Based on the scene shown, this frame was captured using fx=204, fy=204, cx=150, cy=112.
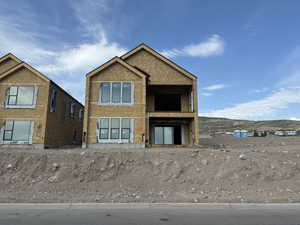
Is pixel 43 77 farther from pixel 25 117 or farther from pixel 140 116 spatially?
pixel 140 116

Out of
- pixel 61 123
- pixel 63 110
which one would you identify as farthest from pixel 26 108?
pixel 63 110

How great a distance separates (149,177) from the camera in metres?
10.4

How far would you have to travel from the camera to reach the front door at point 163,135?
20.0m

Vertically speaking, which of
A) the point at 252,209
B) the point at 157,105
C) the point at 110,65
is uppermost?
the point at 110,65

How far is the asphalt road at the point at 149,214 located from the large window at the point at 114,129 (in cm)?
959

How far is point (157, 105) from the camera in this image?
21922 millimetres

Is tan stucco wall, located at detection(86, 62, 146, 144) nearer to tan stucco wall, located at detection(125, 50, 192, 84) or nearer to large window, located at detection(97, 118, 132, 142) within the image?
large window, located at detection(97, 118, 132, 142)

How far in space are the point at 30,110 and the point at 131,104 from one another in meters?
8.18

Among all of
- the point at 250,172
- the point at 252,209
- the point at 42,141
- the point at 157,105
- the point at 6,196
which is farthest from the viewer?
the point at 157,105

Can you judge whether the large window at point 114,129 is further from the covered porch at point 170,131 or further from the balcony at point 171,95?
the balcony at point 171,95

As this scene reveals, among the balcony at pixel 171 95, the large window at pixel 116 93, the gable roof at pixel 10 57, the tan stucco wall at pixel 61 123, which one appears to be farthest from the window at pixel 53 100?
the balcony at pixel 171 95

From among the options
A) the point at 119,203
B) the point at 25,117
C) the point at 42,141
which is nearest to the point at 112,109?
the point at 42,141

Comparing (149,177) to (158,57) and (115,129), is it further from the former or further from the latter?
(158,57)

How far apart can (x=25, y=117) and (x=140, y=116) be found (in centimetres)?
926
